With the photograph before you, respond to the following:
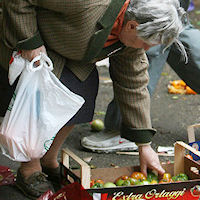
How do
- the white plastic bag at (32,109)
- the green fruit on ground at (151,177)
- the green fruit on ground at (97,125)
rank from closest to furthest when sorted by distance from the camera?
1. the white plastic bag at (32,109)
2. the green fruit on ground at (151,177)
3. the green fruit on ground at (97,125)

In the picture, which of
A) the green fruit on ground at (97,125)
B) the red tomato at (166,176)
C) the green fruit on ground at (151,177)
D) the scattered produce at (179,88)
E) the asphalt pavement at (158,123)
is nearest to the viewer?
the red tomato at (166,176)

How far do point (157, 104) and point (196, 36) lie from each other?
126cm

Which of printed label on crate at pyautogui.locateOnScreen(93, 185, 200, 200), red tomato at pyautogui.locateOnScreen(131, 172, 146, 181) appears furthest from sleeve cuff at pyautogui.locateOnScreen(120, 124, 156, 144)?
printed label on crate at pyautogui.locateOnScreen(93, 185, 200, 200)

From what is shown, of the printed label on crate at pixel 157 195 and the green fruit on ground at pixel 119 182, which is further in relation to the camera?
the green fruit on ground at pixel 119 182

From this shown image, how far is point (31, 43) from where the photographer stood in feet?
8.79

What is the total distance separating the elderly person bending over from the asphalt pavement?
0.59 metres

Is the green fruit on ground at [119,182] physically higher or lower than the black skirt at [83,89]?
lower

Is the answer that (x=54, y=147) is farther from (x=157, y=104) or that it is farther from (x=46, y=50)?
(x=157, y=104)

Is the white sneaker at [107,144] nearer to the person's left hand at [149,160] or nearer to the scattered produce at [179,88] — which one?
the person's left hand at [149,160]

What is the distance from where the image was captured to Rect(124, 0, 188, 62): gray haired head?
2527mm

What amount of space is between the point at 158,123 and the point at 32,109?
2044mm

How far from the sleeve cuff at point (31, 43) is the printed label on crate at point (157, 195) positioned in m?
0.87

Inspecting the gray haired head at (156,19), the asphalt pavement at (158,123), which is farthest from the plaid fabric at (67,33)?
the asphalt pavement at (158,123)

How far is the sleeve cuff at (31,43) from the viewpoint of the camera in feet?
8.75
